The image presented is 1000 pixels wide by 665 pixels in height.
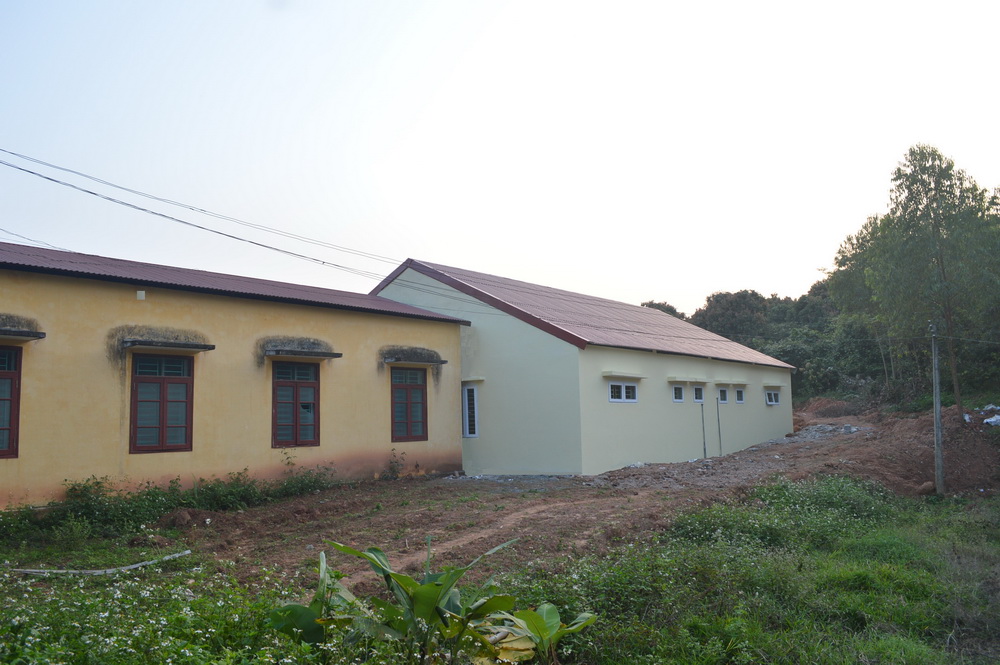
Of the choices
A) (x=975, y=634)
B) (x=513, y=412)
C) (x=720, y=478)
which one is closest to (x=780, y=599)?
(x=975, y=634)

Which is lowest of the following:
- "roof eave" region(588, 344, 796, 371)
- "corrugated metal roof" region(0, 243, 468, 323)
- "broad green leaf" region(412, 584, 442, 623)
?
"broad green leaf" region(412, 584, 442, 623)

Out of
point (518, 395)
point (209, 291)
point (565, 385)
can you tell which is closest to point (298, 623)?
point (209, 291)

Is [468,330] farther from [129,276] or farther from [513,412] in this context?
[129,276]

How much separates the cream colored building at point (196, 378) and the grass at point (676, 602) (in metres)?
2.02

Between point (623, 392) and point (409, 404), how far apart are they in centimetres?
456

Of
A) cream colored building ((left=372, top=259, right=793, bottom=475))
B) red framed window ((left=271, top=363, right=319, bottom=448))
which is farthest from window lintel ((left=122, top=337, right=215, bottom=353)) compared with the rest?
cream colored building ((left=372, top=259, right=793, bottom=475))

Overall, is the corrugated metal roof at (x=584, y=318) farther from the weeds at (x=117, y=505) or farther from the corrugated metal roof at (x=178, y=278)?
the weeds at (x=117, y=505)

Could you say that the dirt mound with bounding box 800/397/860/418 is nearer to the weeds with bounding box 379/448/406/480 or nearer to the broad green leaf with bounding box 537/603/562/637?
the weeds with bounding box 379/448/406/480

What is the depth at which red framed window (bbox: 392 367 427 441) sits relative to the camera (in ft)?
47.6

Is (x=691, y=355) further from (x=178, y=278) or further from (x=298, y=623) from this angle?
(x=298, y=623)

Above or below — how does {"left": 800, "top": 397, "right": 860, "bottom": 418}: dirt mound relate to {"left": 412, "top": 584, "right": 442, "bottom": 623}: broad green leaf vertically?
above

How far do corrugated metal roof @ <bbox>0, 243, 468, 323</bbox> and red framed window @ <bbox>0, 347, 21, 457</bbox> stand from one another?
1.21 meters

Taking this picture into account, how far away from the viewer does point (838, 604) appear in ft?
19.5

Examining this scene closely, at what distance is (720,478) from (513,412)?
4.34 metres
